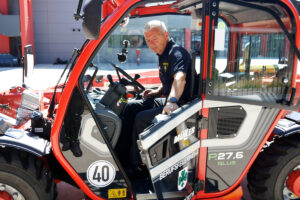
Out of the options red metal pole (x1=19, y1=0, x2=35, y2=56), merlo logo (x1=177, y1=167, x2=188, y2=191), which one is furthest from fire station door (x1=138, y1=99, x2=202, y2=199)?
red metal pole (x1=19, y1=0, x2=35, y2=56)

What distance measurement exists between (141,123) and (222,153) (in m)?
0.73

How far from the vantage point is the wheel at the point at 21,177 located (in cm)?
204

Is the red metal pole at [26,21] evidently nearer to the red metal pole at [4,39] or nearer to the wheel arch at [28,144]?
the red metal pole at [4,39]

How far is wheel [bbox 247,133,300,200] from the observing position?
2.42m

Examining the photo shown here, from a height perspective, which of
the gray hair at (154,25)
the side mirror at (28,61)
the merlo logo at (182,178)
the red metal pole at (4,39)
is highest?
the red metal pole at (4,39)

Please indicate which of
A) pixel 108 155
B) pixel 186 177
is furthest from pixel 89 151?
pixel 186 177

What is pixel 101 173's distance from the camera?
221 centimetres

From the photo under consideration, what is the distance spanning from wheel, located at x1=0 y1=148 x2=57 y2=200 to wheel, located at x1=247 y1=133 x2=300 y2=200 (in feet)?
5.89

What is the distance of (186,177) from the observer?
7.49 feet

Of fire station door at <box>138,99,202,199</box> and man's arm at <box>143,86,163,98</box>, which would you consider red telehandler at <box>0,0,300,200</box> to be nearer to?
fire station door at <box>138,99,202,199</box>

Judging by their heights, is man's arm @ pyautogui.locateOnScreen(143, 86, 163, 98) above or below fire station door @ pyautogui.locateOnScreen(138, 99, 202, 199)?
above

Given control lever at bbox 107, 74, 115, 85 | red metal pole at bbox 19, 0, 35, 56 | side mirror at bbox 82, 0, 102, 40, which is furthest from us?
red metal pole at bbox 19, 0, 35, 56

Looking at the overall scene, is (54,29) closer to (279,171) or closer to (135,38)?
(135,38)

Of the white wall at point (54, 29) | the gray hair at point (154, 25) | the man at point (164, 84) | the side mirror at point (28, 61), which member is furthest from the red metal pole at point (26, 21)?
the gray hair at point (154, 25)
